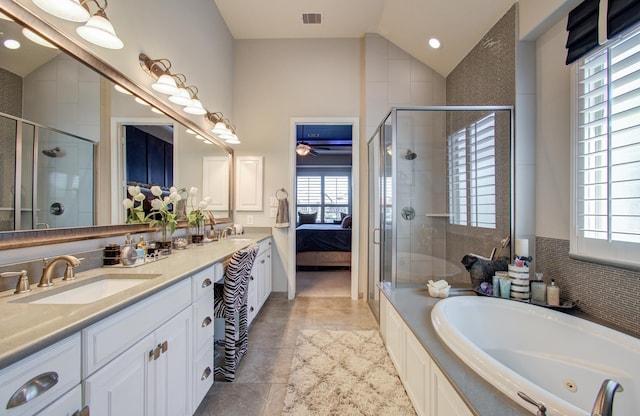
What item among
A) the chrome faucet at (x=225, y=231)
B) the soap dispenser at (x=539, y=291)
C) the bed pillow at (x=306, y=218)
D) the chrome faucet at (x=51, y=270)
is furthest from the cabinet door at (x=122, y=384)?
the bed pillow at (x=306, y=218)

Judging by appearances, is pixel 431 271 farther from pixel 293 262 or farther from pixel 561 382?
pixel 293 262

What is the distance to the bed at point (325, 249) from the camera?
4758mm

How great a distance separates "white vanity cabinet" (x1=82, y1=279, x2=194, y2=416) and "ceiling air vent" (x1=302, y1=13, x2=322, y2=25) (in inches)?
123

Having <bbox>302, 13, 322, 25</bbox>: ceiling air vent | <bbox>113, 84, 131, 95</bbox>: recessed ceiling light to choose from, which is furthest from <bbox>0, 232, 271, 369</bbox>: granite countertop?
<bbox>302, 13, 322, 25</bbox>: ceiling air vent

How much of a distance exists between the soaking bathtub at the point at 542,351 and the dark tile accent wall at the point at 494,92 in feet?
2.35

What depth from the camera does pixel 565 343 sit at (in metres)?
1.36

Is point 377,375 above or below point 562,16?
below

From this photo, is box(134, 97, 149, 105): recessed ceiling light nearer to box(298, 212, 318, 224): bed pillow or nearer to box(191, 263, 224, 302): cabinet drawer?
box(191, 263, 224, 302): cabinet drawer

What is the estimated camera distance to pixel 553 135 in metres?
1.75

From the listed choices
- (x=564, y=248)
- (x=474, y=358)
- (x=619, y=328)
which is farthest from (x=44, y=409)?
(x=564, y=248)

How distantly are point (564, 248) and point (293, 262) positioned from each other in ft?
8.54

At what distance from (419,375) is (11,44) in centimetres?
234

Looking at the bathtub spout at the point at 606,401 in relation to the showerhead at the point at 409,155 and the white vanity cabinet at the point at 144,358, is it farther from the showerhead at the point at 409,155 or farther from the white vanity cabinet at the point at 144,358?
the showerhead at the point at 409,155

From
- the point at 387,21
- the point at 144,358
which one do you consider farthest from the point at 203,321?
the point at 387,21
